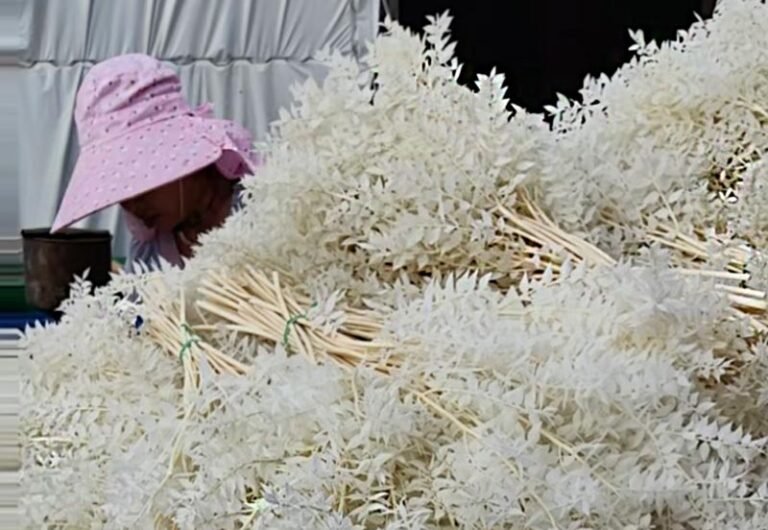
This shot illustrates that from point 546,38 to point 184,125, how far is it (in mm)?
1521

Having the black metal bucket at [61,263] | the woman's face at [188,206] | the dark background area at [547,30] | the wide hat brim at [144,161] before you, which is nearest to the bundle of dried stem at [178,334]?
the black metal bucket at [61,263]

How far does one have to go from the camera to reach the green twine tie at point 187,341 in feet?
1.59

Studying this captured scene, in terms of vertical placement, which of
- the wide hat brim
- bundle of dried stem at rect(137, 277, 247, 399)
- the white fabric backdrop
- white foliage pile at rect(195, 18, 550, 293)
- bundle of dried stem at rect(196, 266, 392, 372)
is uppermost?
white foliage pile at rect(195, 18, 550, 293)

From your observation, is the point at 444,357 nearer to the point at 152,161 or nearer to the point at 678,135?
the point at 678,135

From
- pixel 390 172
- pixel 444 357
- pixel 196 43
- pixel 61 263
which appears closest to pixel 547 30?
pixel 196 43

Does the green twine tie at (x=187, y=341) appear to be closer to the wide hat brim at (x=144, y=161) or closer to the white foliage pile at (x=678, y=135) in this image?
the white foliage pile at (x=678, y=135)

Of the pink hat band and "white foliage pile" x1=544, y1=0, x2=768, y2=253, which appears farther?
the pink hat band

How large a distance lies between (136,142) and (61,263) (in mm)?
226

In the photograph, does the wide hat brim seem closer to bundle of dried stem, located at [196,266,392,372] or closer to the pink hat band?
the pink hat band

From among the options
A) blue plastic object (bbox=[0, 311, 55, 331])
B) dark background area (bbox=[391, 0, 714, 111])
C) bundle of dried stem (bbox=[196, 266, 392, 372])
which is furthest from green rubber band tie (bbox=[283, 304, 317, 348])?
dark background area (bbox=[391, 0, 714, 111])

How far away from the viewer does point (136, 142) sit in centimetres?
91

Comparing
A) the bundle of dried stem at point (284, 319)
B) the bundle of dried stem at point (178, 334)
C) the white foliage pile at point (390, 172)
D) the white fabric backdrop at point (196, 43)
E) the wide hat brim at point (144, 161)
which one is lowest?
the white fabric backdrop at point (196, 43)

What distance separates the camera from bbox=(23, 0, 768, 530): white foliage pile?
36 centimetres

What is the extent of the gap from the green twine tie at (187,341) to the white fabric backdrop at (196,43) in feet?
5.88
